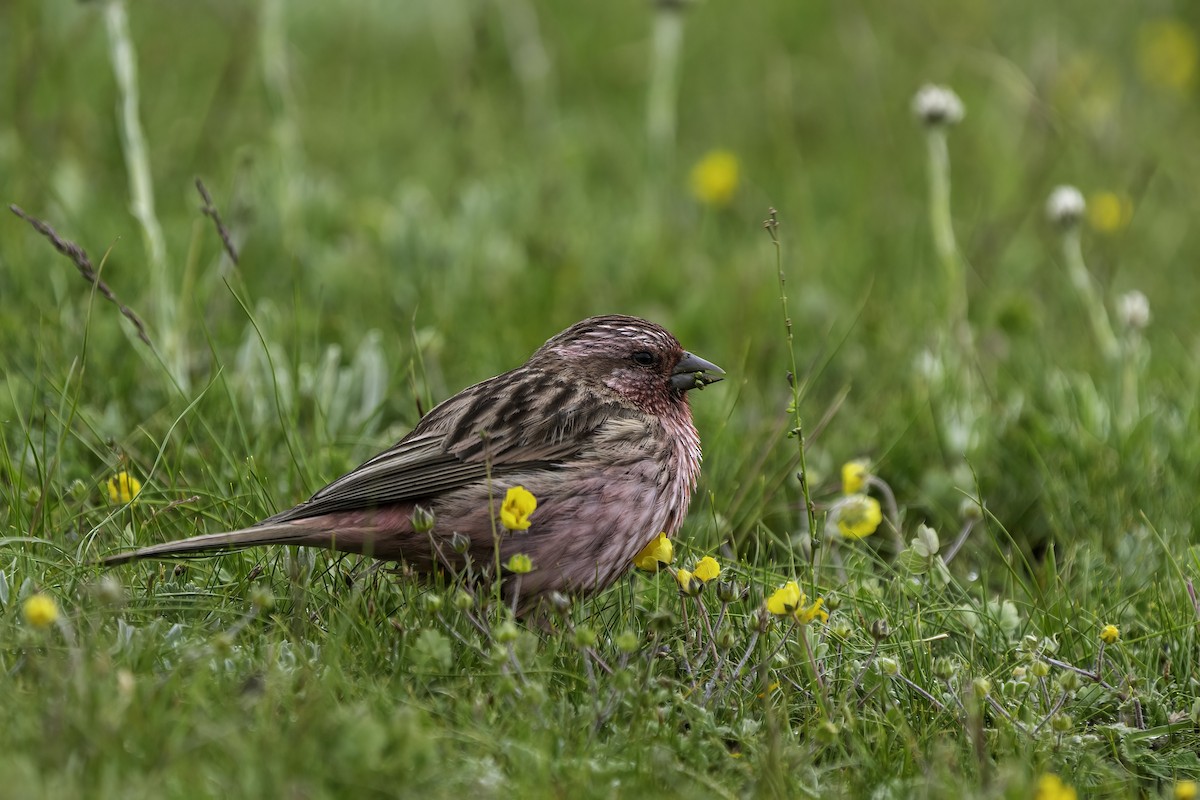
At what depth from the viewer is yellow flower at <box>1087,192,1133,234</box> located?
789 centimetres

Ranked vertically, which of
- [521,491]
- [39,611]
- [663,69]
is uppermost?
[663,69]

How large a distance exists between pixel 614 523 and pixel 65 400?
6.16ft

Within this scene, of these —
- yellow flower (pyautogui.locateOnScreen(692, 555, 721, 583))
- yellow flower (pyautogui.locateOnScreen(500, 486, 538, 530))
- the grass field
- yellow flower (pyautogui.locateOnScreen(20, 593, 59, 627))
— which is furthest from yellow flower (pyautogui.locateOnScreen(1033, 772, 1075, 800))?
yellow flower (pyautogui.locateOnScreen(20, 593, 59, 627))

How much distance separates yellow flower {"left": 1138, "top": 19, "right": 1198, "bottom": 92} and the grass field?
0.15 ft

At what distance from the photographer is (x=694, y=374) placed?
472 cm

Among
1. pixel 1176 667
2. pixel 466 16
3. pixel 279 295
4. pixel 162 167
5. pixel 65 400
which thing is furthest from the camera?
pixel 466 16

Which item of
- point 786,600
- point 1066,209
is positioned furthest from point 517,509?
point 1066,209

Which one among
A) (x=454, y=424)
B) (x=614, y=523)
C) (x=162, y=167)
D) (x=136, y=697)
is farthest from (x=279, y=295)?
(x=136, y=697)

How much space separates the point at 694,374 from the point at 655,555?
84 cm

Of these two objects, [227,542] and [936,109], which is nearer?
[227,542]

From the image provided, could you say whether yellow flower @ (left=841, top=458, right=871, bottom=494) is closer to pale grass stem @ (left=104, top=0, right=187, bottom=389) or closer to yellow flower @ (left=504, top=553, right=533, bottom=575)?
yellow flower @ (left=504, top=553, right=533, bottom=575)

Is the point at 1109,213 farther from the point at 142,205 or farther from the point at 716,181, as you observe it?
the point at 142,205

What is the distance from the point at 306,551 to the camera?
4.14 metres

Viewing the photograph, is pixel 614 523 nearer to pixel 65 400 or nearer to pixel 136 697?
pixel 136 697
